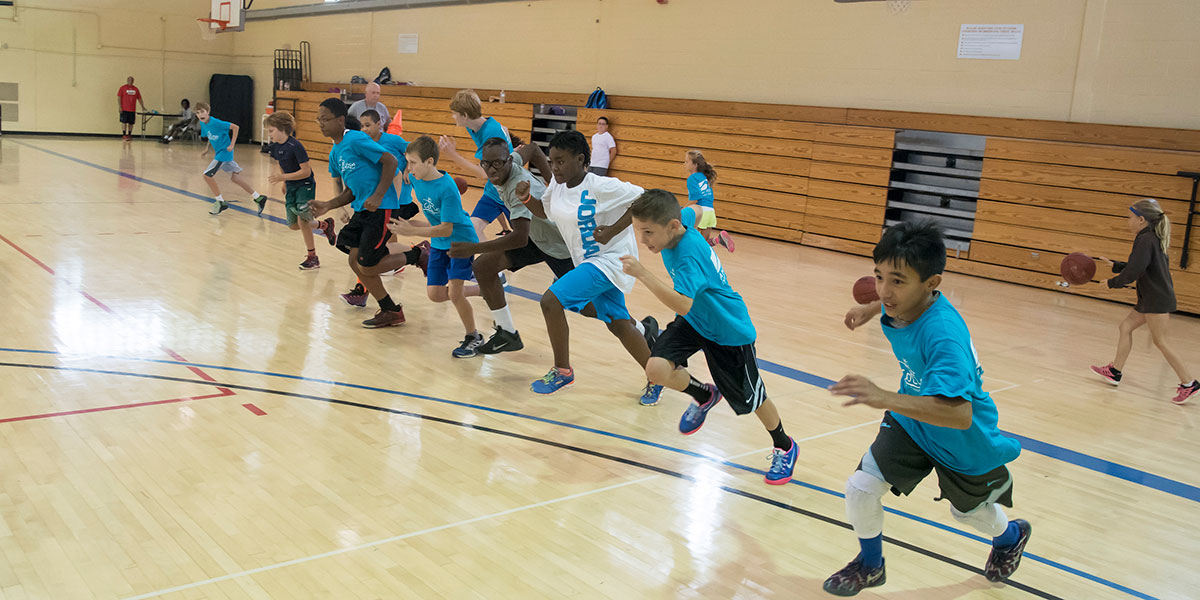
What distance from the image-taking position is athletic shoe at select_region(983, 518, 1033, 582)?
3.06 metres

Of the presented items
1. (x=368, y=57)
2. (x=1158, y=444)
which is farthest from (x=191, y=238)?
(x=368, y=57)

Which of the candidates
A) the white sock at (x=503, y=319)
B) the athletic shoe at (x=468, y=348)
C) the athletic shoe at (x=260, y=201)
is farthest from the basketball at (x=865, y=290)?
the athletic shoe at (x=260, y=201)

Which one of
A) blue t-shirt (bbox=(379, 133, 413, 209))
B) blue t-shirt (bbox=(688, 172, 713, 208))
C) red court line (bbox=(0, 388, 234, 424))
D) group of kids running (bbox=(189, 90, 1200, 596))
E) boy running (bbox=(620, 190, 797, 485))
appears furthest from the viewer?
blue t-shirt (bbox=(688, 172, 713, 208))

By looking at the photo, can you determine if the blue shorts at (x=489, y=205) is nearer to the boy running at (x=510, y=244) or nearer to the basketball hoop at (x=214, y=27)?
the boy running at (x=510, y=244)

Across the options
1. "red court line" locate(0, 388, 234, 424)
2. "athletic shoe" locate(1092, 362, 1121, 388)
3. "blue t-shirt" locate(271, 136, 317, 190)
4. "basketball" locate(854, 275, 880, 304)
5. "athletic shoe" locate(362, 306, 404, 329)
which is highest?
"blue t-shirt" locate(271, 136, 317, 190)

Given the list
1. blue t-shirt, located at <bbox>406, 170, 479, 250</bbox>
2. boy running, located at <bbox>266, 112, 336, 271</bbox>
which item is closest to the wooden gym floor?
blue t-shirt, located at <bbox>406, 170, 479, 250</bbox>

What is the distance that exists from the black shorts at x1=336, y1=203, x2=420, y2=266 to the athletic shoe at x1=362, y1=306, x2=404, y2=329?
1.23 ft

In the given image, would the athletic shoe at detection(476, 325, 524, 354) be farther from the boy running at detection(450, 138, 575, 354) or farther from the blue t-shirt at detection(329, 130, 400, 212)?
the blue t-shirt at detection(329, 130, 400, 212)

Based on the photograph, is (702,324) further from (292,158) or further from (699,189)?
(292,158)

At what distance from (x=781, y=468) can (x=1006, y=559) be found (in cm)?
103

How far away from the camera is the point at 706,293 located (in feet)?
12.2

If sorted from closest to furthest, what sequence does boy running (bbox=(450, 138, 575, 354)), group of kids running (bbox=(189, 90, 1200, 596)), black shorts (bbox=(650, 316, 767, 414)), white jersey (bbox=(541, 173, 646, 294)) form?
group of kids running (bbox=(189, 90, 1200, 596)) < black shorts (bbox=(650, 316, 767, 414)) < white jersey (bbox=(541, 173, 646, 294)) < boy running (bbox=(450, 138, 575, 354))

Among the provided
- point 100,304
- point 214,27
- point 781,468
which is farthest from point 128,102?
point 781,468

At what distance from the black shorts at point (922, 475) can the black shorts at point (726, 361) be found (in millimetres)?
941
